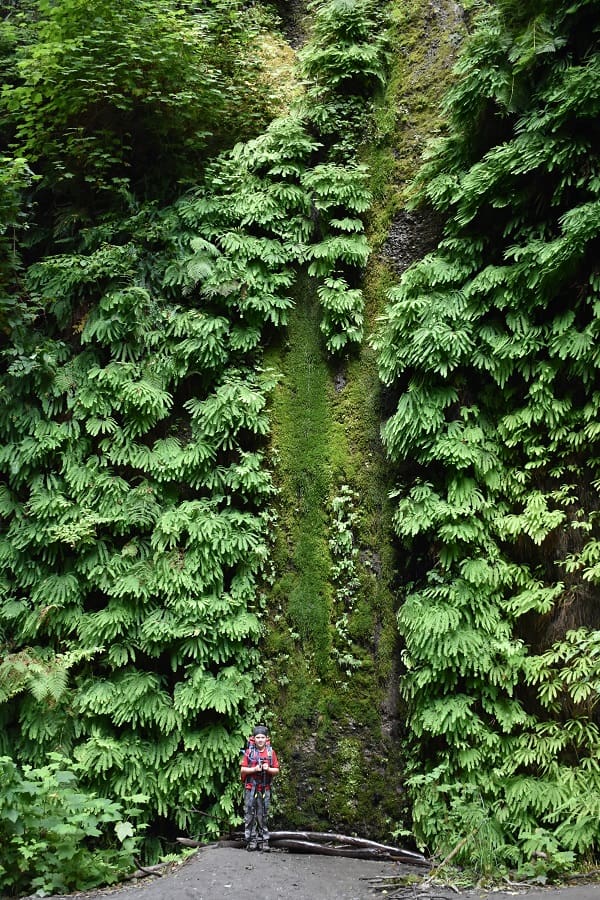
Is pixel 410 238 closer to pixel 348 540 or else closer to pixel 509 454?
pixel 509 454

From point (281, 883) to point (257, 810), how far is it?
885 millimetres

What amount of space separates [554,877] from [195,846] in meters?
3.36

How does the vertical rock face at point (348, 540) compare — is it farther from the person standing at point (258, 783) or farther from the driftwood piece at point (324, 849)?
the person standing at point (258, 783)

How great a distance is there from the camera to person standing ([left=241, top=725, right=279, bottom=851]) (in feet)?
18.6

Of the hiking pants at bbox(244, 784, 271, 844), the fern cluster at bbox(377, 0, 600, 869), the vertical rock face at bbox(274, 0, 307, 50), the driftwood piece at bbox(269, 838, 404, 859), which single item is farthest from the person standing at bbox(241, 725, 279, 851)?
the vertical rock face at bbox(274, 0, 307, 50)

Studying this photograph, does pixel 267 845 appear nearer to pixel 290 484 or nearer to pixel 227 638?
pixel 227 638

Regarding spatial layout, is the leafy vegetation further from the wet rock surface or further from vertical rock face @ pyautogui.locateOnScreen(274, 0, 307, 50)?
vertical rock face @ pyautogui.locateOnScreen(274, 0, 307, 50)

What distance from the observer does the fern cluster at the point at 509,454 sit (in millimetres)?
5219

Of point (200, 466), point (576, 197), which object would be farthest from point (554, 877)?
point (576, 197)

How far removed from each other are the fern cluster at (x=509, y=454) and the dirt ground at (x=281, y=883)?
2.03 ft

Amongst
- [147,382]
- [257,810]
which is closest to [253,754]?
[257,810]

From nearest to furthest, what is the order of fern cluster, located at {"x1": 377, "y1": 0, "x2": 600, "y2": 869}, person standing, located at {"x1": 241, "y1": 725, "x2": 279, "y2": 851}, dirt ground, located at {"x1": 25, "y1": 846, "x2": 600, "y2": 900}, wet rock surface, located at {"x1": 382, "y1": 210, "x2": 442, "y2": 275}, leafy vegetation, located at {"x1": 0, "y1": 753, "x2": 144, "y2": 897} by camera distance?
dirt ground, located at {"x1": 25, "y1": 846, "x2": 600, "y2": 900} → leafy vegetation, located at {"x1": 0, "y1": 753, "x2": 144, "y2": 897} → fern cluster, located at {"x1": 377, "y1": 0, "x2": 600, "y2": 869} → person standing, located at {"x1": 241, "y1": 725, "x2": 279, "y2": 851} → wet rock surface, located at {"x1": 382, "y1": 210, "x2": 442, "y2": 275}

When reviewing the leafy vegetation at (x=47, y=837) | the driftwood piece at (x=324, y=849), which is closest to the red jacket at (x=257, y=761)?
the driftwood piece at (x=324, y=849)

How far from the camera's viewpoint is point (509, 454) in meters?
5.89
